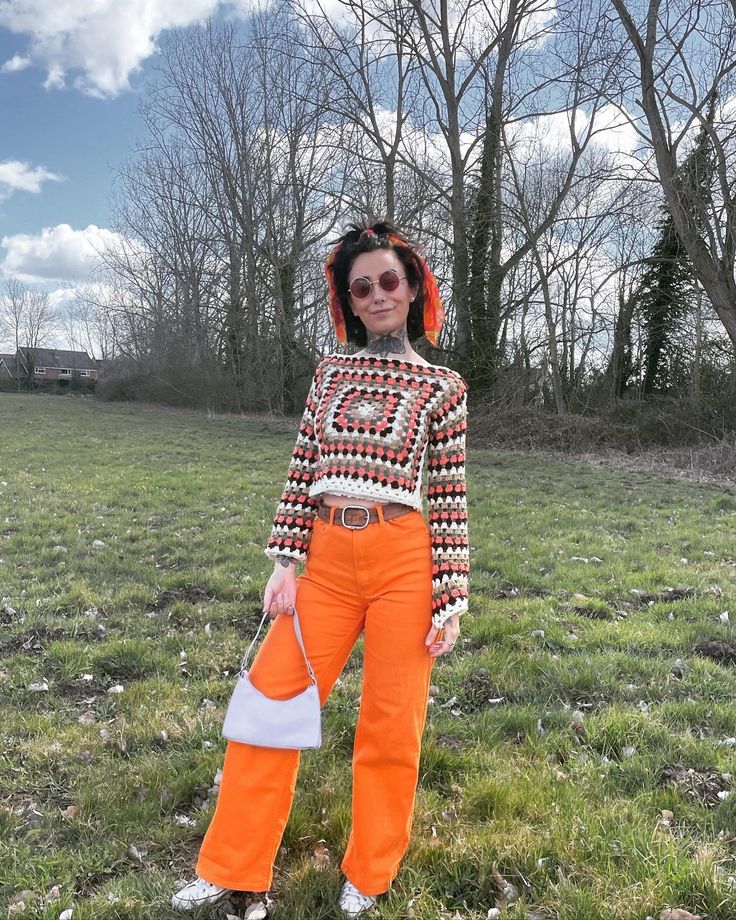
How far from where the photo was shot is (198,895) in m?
2.53

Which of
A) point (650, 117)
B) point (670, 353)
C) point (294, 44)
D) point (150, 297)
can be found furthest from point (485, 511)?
point (150, 297)

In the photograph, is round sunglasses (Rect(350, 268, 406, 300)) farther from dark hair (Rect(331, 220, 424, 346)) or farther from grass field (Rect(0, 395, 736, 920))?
grass field (Rect(0, 395, 736, 920))

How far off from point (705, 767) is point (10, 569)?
653cm

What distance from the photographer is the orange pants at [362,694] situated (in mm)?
2471

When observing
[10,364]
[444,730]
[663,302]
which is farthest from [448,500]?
[10,364]

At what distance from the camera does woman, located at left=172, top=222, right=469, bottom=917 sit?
248 cm

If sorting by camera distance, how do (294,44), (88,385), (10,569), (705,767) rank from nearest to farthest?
(705,767)
(10,569)
(294,44)
(88,385)

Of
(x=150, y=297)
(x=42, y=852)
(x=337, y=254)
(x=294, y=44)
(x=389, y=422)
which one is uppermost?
(x=294, y=44)

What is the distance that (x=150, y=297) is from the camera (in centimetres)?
3900

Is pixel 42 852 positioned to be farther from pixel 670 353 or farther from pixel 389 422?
pixel 670 353

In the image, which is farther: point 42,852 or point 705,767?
point 705,767

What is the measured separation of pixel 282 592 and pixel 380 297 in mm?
1261

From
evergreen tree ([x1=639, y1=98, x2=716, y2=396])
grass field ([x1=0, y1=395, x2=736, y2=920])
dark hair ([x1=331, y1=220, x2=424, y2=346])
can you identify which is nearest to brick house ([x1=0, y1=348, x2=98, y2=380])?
evergreen tree ([x1=639, y1=98, x2=716, y2=396])

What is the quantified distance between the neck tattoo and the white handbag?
1422 mm
